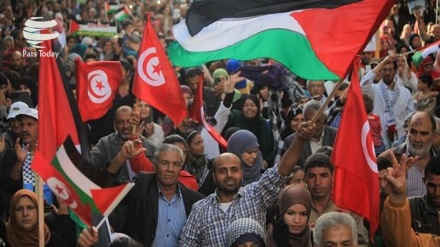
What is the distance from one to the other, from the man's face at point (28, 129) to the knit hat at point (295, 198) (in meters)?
3.30

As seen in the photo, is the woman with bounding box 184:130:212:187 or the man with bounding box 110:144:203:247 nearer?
the man with bounding box 110:144:203:247

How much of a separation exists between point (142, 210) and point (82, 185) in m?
2.30

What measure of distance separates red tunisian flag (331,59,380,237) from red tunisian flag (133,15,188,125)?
137 inches

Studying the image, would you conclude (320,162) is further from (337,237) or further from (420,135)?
(337,237)

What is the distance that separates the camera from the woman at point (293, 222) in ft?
26.4

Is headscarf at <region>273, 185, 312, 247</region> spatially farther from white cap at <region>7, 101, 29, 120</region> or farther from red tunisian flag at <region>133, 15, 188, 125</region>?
white cap at <region>7, 101, 29, 120</region>

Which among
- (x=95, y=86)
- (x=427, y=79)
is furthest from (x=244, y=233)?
(x=427, y=79)

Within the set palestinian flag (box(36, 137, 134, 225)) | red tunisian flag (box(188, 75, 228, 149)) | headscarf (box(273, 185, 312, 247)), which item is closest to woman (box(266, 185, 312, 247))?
headscarf (box(273, 185, 312, 247))

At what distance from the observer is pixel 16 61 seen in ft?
56.6

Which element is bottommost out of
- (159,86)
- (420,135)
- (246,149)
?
(246,149)

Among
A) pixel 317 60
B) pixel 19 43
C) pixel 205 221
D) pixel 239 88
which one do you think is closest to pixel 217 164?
pixel 205 221

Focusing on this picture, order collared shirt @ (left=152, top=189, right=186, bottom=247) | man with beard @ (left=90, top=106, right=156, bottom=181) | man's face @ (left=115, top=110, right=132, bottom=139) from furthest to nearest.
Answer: man's face @ (left=115, top=110, right=132, bottom=139)
man with beard @ (left=90, top=106, right=156, bottom=181)
collared shirt @ (left=152, top=189, right=186, bottom=247)

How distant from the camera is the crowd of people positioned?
26.2 feet

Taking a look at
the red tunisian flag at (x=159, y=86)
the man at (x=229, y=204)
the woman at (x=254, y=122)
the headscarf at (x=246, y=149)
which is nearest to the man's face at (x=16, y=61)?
the woman at (x=254, y=122)
